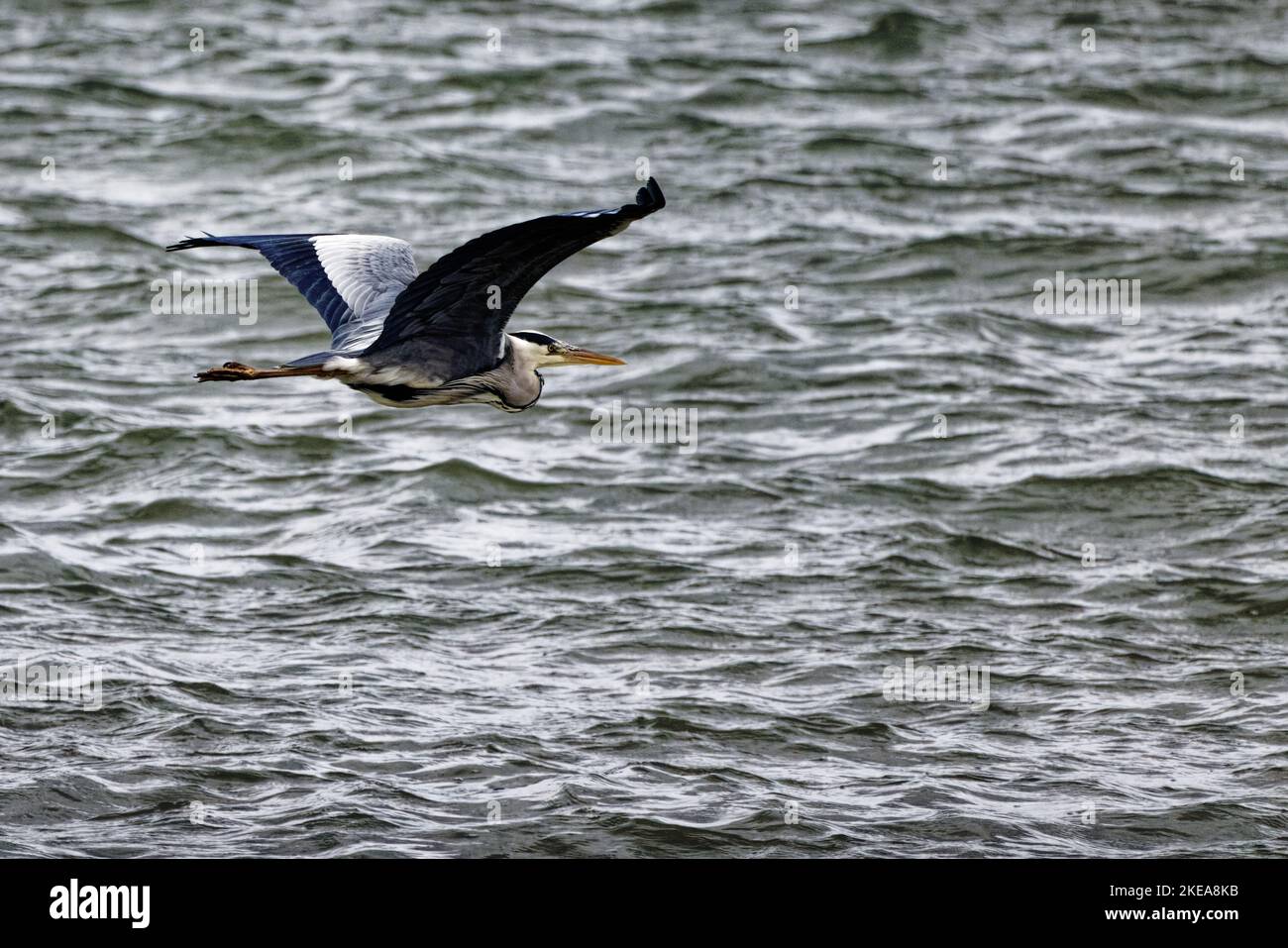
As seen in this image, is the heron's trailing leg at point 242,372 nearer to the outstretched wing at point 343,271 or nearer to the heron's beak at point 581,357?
the outstretched wing at point 343,271

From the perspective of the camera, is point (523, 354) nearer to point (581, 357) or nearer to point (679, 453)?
point (581, 357)

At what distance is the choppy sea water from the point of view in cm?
1030

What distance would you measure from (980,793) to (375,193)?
10076mm

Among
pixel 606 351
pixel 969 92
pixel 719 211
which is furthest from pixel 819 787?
pixel 969 92

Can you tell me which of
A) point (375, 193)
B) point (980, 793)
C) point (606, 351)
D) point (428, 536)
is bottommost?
point (980, 793)

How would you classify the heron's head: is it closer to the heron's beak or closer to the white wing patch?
the heron's beak

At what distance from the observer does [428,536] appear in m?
13.4

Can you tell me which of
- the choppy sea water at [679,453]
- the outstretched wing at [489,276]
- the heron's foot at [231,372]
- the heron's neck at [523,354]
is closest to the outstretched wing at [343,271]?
the outstretched wing at [489,276]

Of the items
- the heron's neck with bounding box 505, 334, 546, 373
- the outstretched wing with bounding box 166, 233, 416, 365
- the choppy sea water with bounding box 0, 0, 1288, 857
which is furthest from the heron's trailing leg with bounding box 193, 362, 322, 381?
the choppy sea water with bounding box 0, 0, 1288, 857

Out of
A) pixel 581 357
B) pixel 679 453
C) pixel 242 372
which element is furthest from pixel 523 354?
pixel 679 453

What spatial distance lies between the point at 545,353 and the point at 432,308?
0.89 metres

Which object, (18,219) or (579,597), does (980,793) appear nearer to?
(579,597)

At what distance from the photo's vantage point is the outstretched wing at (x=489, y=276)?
7180 millimetres

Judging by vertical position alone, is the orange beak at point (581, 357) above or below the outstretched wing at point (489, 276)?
below
